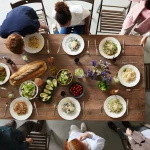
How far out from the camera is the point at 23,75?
2.27m

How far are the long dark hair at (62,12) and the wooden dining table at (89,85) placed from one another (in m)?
0.29

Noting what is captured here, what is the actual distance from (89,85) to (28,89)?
2.32 ft

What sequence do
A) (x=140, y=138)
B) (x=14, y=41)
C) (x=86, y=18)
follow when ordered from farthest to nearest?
(x=86, y=18) → (x=140, y=138) → (x=14, y=41)

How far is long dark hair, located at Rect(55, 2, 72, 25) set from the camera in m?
2.16

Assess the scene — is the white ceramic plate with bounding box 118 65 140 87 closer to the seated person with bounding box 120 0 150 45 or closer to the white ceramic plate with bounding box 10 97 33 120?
the seated person with bounding box 120 0 150 45

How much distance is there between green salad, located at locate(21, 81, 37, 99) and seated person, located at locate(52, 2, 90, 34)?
0.77m

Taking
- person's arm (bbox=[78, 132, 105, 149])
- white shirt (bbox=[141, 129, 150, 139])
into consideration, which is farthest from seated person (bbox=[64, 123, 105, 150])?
white shirt (bbox=[141, 129, 150, 139])

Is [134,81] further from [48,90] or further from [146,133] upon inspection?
[48,90]

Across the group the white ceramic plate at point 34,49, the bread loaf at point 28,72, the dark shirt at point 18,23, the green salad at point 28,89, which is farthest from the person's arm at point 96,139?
the dark shirt at point 18,23

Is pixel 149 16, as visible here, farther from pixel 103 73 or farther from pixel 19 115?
pixel 19 115

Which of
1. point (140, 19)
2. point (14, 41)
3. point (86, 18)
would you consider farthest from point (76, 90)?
point (140, 19)

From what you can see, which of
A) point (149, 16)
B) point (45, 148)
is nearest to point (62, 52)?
point (149, 16)

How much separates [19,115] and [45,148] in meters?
0.62

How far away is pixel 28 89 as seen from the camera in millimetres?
2289
